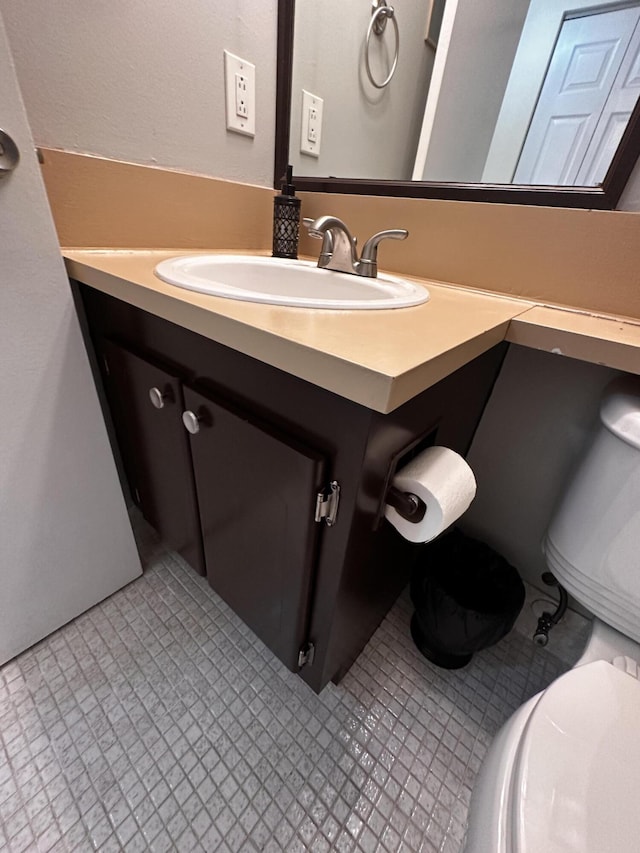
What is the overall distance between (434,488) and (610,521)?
0.37m

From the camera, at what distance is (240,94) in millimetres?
890

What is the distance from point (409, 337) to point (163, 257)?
64 centimetres

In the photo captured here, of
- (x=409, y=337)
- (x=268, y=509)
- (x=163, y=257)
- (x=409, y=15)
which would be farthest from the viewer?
(x=409, y=15)

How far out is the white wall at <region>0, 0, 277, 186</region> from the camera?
0.62 m

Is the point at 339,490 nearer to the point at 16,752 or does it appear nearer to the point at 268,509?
the point at 268,509

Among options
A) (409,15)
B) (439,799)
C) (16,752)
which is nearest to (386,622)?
(439,799)

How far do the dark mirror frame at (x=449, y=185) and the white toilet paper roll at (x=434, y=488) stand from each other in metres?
0.57

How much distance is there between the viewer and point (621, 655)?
2.04 feet

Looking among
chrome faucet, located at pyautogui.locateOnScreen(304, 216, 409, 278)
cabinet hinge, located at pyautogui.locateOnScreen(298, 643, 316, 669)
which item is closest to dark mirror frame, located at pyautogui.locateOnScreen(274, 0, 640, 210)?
chrome faucet, located at pyautogui.locateOnScreen(304, 216, 409, 278)

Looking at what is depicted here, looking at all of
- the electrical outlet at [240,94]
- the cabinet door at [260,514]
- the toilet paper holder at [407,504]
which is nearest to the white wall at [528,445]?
the toilet paper holder at [407,504]

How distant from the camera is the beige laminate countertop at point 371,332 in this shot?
346mm

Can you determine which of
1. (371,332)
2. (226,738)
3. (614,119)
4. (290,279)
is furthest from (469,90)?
(226,738)

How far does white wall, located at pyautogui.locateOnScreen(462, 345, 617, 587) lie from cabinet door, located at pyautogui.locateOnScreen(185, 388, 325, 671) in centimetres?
64

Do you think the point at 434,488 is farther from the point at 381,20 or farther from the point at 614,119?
the point at 381,20
